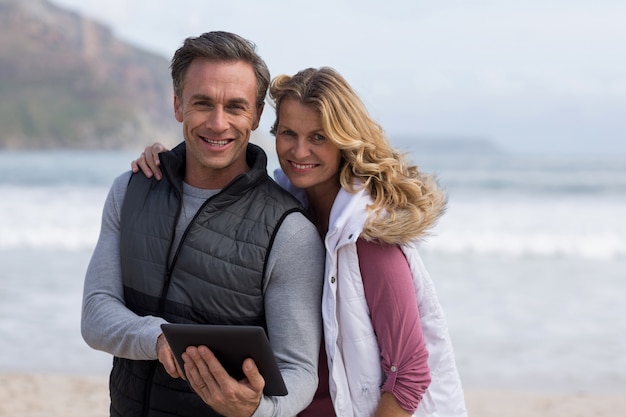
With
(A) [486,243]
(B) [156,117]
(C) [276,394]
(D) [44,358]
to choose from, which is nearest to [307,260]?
(C) [276,394]

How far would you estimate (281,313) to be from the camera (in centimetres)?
223

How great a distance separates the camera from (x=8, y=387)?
5527 mm

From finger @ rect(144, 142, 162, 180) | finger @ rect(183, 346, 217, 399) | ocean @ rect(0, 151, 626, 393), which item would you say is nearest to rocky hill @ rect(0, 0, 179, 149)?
ocean @ rect(0, 151, 626, 393)

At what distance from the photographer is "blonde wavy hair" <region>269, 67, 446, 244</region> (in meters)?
2.38

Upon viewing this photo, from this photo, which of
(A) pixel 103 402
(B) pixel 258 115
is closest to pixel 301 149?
(B) pixel 258 115

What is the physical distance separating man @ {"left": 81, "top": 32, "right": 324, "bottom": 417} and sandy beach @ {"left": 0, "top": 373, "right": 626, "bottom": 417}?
124 inches

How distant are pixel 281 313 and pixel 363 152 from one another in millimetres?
592

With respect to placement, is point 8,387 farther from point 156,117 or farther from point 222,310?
point 156,117

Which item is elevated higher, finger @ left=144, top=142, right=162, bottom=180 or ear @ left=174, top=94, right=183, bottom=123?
ear @ left=174, top=94, right=183, bottom=123

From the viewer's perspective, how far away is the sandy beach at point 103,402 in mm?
5215

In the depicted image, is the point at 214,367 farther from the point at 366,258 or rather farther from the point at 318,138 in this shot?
the point at 318,138

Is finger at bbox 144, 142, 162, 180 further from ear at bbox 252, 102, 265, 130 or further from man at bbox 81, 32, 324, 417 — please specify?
ear at bbox 252, 102, 265, 130

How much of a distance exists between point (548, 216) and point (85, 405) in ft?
39.9

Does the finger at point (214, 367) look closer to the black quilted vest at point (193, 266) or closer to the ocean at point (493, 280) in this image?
the black quilted vest at point (193, 266)
